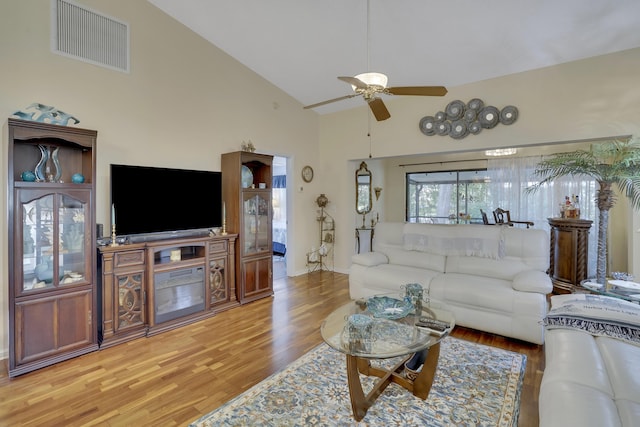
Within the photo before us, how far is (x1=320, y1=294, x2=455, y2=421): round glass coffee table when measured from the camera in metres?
1.95

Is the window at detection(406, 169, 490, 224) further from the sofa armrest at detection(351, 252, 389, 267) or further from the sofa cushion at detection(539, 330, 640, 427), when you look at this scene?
the sofa cushion at detection(539, 330, 640, 427)

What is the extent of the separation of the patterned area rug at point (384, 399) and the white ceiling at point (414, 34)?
Answer: 3243mm

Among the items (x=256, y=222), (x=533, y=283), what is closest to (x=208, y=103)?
(x=256, y=222)

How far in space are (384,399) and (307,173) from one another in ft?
14.1

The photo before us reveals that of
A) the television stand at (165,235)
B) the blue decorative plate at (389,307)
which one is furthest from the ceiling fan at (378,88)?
the television stand at (165,235)

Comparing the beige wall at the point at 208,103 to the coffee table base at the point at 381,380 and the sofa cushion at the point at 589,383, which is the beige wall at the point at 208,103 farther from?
the coffee table base at the point at 381,380

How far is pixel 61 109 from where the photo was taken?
120 inches

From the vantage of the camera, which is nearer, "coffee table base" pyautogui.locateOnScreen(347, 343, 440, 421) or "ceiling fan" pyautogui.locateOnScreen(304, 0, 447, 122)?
"coffee table base" pyautogui.locateOnScreen(347, 343, 440, 421)

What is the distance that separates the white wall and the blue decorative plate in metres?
3.02

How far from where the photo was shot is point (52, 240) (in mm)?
2748

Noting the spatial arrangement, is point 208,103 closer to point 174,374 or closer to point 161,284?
point 161,284

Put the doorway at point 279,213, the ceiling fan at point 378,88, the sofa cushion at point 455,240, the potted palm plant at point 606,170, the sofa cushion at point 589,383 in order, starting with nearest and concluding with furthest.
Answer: the sofa cushion at point 589,383
the ceiling fan at point 378,88
the potted palm plant at point 606,170
the sofa cushion at point 455,240
the doorway at point 279,213

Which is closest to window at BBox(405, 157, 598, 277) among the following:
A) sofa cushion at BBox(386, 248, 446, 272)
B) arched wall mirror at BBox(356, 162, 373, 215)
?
arched wall mirror at BBox(356, 162, 373, 215)

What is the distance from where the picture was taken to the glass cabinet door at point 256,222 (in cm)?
433
